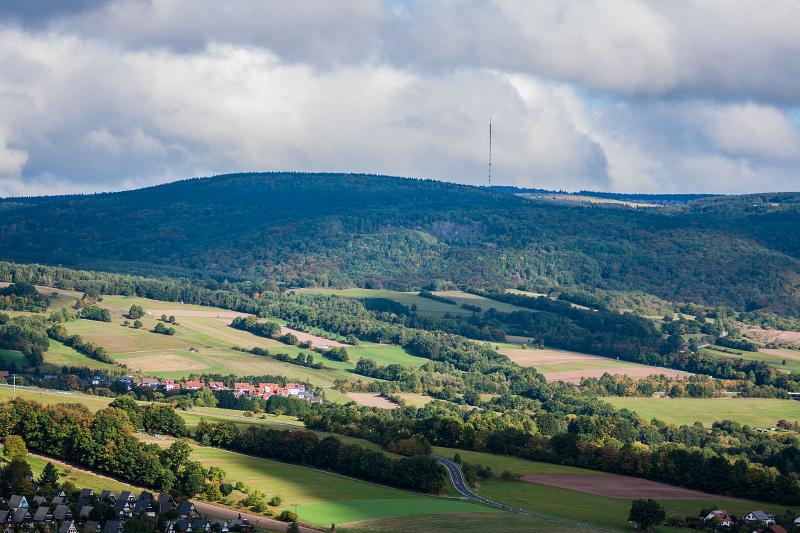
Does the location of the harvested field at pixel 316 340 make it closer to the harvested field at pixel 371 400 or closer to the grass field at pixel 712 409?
the harvested field at pixel 371 400

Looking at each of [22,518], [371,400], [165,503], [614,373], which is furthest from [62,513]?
[614,373]

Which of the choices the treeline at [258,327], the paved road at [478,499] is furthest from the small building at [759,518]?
the treeline at [258,327]

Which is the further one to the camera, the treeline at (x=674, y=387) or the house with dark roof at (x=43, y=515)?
the treeline at (x=674, y=387)

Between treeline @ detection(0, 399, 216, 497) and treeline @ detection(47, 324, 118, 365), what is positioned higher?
treeline @ detection(47, 324, 118, 365)

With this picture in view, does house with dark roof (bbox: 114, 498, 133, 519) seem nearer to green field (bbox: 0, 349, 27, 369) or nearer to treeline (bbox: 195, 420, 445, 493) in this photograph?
treeline (bbox: 195, 420, 445, 493)

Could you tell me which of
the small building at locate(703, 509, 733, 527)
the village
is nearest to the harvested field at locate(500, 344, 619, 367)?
the small building at locate(703, 509, 733, 527)

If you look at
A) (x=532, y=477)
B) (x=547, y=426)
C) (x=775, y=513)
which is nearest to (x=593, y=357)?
(x=547, y=426)
